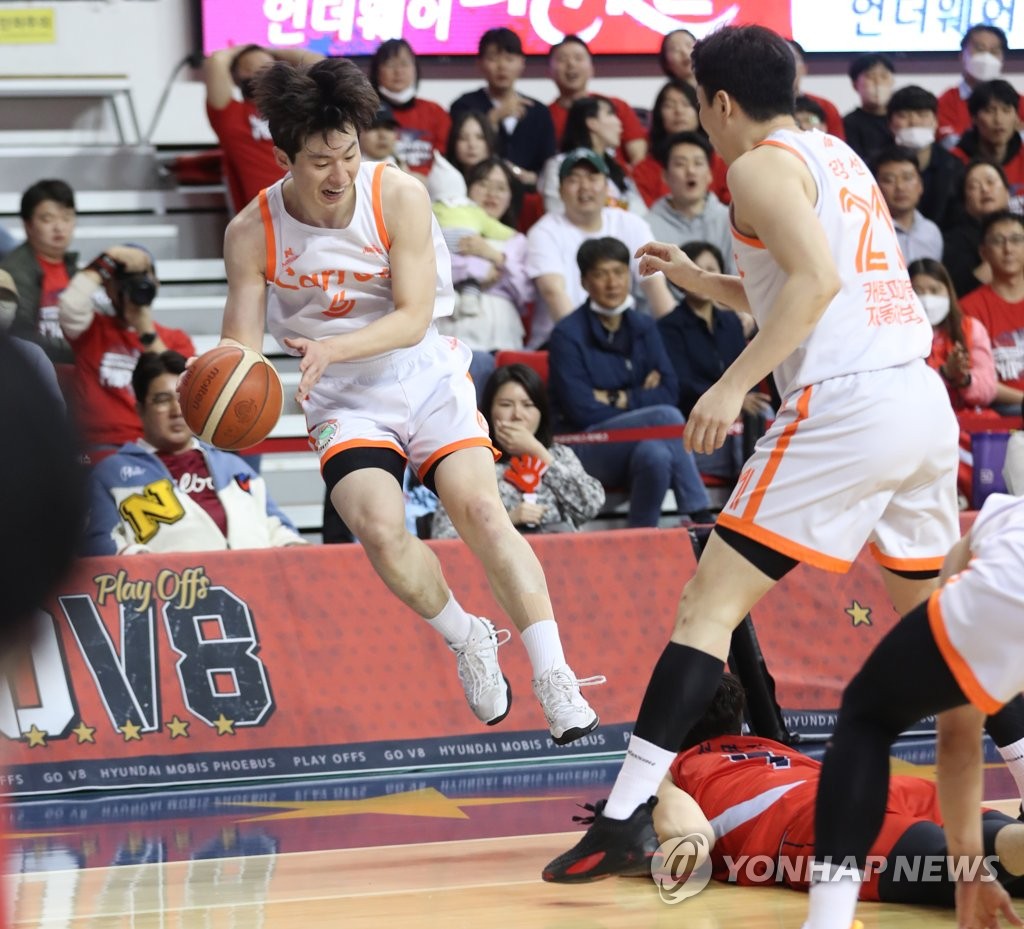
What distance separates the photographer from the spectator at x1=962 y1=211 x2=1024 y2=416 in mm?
9742

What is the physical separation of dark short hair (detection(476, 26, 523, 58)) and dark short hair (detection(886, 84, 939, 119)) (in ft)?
9.09

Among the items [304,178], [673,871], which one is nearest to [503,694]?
[673,871]

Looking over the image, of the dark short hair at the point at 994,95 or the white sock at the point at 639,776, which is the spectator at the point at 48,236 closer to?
the white sock at the point at 639,776

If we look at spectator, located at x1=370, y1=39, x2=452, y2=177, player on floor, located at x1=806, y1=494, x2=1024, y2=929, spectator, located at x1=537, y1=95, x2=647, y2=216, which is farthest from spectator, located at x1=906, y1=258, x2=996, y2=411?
player on floor, located at x1=806, y1=494, x2=1024, y2=929

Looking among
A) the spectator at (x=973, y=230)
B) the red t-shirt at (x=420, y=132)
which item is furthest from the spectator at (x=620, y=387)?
the spectator at (x=973, y=230)

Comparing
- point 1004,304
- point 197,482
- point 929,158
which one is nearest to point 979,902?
point 197,482

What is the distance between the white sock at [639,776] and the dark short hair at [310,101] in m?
2.12

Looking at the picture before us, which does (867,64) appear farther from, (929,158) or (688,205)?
(688,205)

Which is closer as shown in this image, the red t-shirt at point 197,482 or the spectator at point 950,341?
the red t-shirt at point 197,482

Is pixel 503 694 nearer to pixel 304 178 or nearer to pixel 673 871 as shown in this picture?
pixel 673 871

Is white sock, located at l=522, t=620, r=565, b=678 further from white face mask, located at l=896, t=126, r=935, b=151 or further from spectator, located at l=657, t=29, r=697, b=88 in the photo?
white face mask, located at l=896, t=126, r=935, b=151

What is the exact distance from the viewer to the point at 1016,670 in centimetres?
311

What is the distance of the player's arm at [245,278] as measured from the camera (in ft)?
16.8

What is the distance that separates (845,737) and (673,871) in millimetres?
1468
